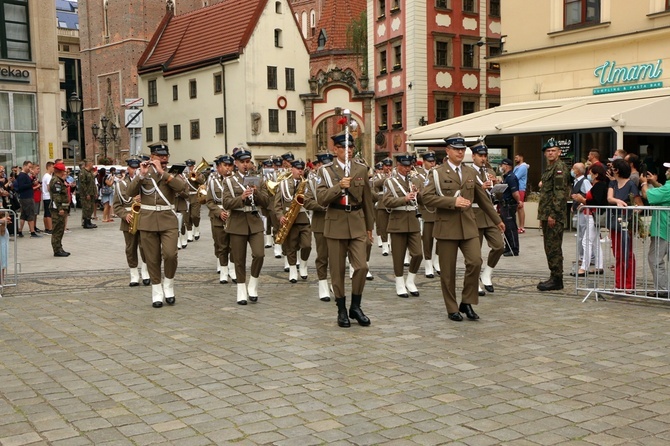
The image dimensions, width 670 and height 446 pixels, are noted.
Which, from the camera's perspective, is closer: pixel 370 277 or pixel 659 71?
pixel 370 277

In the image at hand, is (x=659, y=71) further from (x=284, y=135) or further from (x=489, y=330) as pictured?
(x=284, y=135)

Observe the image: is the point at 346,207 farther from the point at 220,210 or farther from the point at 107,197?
the point at 107,197

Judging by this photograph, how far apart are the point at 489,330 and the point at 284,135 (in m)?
43.6

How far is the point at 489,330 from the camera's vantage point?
873 centimetres

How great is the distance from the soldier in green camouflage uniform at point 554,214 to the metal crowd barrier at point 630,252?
320 millimetres

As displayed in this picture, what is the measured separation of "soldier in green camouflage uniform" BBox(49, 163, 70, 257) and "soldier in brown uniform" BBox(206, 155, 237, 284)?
209 inches

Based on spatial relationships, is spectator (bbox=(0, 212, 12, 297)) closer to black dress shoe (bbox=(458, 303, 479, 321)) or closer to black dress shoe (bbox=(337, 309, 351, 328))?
black dress shoe (bbox=(337, 309, 351, 328))

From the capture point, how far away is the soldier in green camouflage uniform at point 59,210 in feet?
55.1

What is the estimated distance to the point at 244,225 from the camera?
1084cm

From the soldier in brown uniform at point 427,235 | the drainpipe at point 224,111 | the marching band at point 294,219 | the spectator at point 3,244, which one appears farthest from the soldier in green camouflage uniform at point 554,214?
the drainpipe at point 224,111

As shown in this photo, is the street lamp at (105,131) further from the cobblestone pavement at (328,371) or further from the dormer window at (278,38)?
the cobblestone pavement at (328,371)

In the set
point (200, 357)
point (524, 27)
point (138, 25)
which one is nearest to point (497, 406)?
point (200, 357)

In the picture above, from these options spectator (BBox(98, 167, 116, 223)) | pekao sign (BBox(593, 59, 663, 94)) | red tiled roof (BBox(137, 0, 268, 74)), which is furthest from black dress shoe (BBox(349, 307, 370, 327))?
red tiled roof (BBox(137, 0, 268, 74))

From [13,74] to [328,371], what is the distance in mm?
30399
